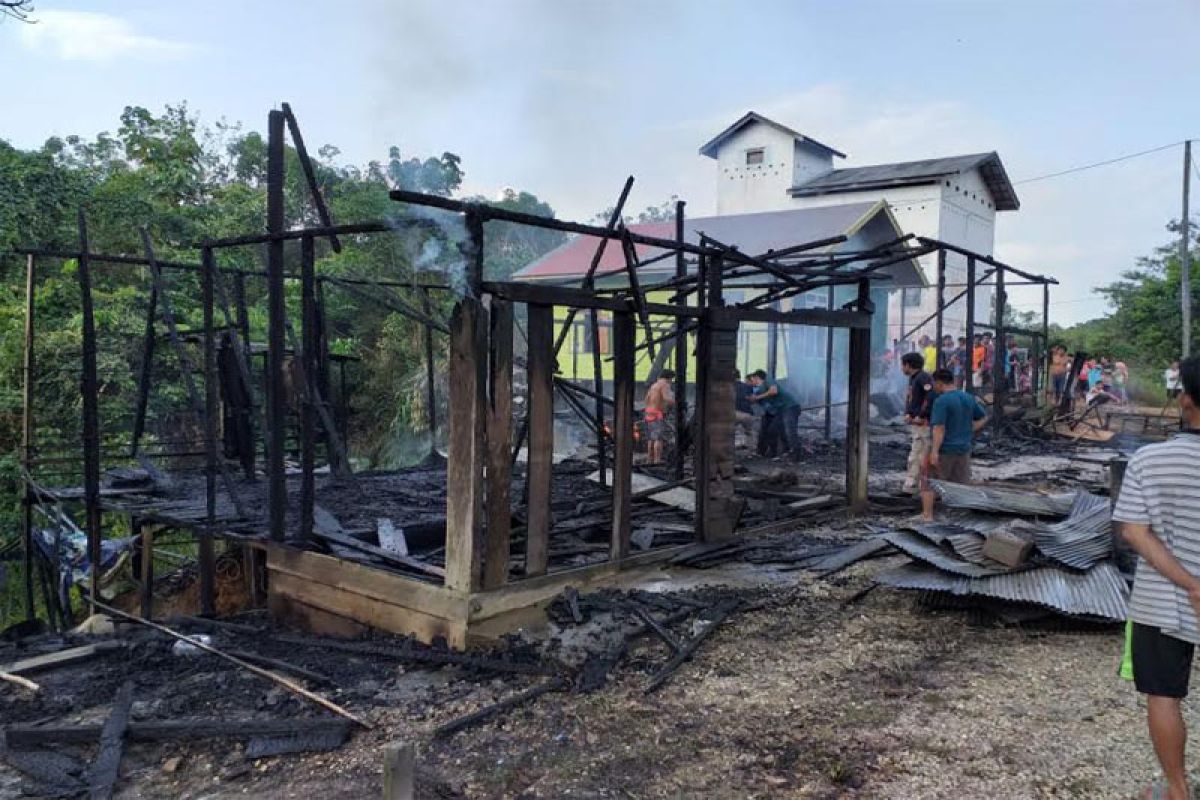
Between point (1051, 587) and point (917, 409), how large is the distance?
5.30 metres

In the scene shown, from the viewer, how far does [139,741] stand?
4957mm

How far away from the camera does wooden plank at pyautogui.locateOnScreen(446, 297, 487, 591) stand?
5820 mm

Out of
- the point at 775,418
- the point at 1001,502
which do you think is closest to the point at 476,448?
the point at 1001,502

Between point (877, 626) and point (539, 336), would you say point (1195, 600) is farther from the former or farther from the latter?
point (539, 336)

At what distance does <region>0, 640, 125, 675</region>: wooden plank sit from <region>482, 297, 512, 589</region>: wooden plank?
3.42 metres

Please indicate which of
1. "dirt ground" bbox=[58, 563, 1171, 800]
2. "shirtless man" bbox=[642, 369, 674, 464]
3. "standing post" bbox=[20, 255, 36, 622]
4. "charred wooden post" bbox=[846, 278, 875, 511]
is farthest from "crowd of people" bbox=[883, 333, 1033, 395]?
"standing post" bbox=[20, 255, 36, 622]

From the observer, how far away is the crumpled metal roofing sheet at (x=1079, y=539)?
6.20m

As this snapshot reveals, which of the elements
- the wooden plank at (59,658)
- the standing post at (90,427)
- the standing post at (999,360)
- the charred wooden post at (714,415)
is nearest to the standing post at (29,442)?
the standing post at (90,427)

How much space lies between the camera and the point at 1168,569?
3.21m

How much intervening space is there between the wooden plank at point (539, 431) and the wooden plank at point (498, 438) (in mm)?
272

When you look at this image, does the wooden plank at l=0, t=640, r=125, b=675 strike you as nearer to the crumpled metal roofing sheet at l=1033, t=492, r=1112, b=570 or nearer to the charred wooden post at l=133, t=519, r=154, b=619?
the charred wooden post at l=133, t=519, r=154, b=619

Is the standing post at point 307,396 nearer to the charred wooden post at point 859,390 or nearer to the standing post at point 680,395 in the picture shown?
the standing post at point 680,395

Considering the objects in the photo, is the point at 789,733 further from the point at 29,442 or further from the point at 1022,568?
the point at 29,442

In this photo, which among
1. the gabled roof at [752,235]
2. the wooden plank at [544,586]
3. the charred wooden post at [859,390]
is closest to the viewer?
the wooden plank at [544,586]
